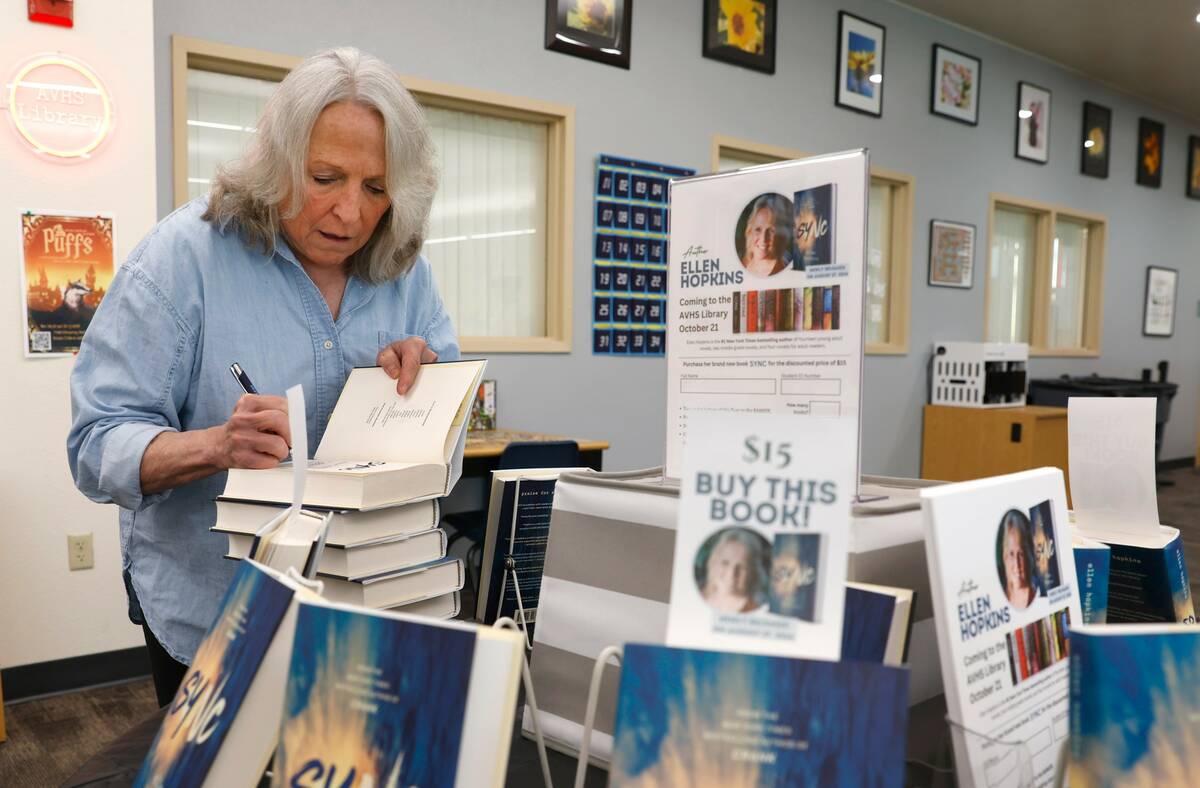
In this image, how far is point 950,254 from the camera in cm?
604

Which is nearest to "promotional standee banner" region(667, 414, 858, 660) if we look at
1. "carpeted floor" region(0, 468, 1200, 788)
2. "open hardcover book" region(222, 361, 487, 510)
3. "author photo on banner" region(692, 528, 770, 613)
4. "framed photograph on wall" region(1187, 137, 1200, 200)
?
"author photo on banner" region(692, 528, 770, 613)

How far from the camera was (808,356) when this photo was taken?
761 millimetres

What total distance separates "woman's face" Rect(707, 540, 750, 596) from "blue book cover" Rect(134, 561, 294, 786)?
0.28 metres

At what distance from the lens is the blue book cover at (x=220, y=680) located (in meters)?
0.57

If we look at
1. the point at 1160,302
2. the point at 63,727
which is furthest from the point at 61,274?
the point at 1160,302

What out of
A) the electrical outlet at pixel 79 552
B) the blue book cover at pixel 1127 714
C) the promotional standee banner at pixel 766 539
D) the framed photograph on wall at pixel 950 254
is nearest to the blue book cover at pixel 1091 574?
the blue book cover at pixel 1127 714

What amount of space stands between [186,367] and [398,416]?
0.31 m

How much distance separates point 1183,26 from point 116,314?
7080 millimetres

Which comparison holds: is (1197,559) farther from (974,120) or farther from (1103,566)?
(1103,566)

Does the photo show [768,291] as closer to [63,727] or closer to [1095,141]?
[63,727]

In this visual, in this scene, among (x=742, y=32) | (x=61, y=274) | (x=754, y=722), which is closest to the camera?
(x=754, y=722)

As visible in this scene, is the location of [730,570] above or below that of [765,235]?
below

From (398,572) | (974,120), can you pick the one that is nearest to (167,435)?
(398,572)

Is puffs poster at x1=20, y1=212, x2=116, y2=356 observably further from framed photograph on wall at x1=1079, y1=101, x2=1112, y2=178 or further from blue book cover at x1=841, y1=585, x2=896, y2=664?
framed photograph on wall at x1=1079, y1=101, x2=1112, y2=178
